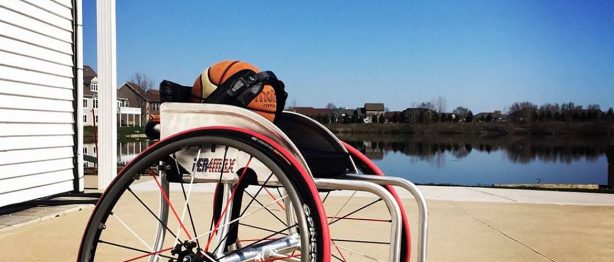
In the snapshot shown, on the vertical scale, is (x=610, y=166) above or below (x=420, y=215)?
below

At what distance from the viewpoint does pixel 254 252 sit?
7.82 ft

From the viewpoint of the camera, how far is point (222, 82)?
248 cm

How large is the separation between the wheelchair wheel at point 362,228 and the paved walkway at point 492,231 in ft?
1.04

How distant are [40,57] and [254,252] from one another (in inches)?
176

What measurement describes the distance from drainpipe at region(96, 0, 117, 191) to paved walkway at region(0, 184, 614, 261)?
1.06m

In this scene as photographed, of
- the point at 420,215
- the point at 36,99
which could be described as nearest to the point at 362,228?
the point at 420,215

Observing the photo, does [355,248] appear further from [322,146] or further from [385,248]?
[322,146]

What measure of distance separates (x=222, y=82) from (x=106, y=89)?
16.2 feet

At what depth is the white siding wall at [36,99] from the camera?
17.4 ft

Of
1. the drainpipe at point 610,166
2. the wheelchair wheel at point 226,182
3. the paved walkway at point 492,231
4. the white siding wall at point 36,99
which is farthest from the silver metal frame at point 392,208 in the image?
the drainpipe at point 610,166

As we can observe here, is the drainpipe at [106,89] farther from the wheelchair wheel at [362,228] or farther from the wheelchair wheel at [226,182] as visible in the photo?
the wheelchair wheel at [226,182]

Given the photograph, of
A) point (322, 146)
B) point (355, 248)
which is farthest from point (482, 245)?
point (322, 146)

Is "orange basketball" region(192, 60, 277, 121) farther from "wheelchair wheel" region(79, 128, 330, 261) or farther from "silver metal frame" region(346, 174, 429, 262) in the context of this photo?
"silver metal frame" region(346, 174, 429, 262)

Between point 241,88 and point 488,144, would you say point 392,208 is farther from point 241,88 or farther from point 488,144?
point 488,144
